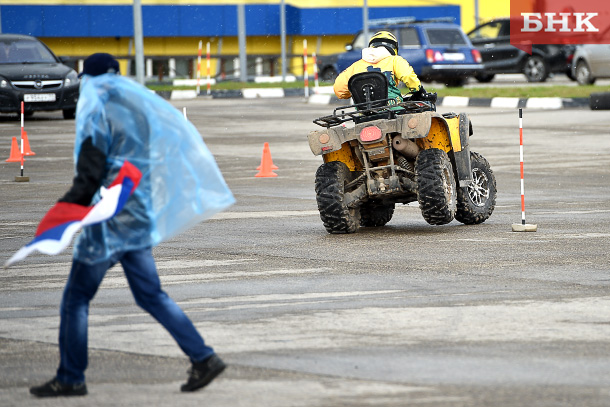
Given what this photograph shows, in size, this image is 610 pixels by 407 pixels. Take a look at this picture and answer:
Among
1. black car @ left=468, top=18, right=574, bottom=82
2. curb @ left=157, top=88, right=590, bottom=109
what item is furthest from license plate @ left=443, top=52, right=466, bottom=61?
curb @ left=157, top=88, right=590, bottom=109

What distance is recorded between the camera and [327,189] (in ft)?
39.4

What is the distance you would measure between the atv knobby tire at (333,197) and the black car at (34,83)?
50.4ft

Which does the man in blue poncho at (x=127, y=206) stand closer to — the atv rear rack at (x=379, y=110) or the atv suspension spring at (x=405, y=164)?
the atv rear rack at (x=379, y=110)

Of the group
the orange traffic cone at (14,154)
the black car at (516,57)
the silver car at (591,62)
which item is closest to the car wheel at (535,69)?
the black car at (516,57)

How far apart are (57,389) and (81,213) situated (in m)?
0.81

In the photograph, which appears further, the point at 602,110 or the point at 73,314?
the point at 602,110

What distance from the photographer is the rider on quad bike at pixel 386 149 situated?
1175 centimetres

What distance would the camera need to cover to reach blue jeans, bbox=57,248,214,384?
20.4ft

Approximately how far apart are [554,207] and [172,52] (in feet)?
111

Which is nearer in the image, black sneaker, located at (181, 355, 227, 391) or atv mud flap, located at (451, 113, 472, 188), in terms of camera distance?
black sneaker, located at (181, 355, 227, 391)

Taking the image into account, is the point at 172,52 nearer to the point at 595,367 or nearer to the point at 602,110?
the point at 602,110

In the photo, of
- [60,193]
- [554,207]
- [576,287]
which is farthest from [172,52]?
[576,287]

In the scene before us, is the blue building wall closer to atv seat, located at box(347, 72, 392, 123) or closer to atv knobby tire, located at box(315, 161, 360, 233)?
atv knobby tire, located at box(315, 161, 360, 233)

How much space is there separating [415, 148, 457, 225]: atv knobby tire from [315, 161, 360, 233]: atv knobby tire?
68cm
